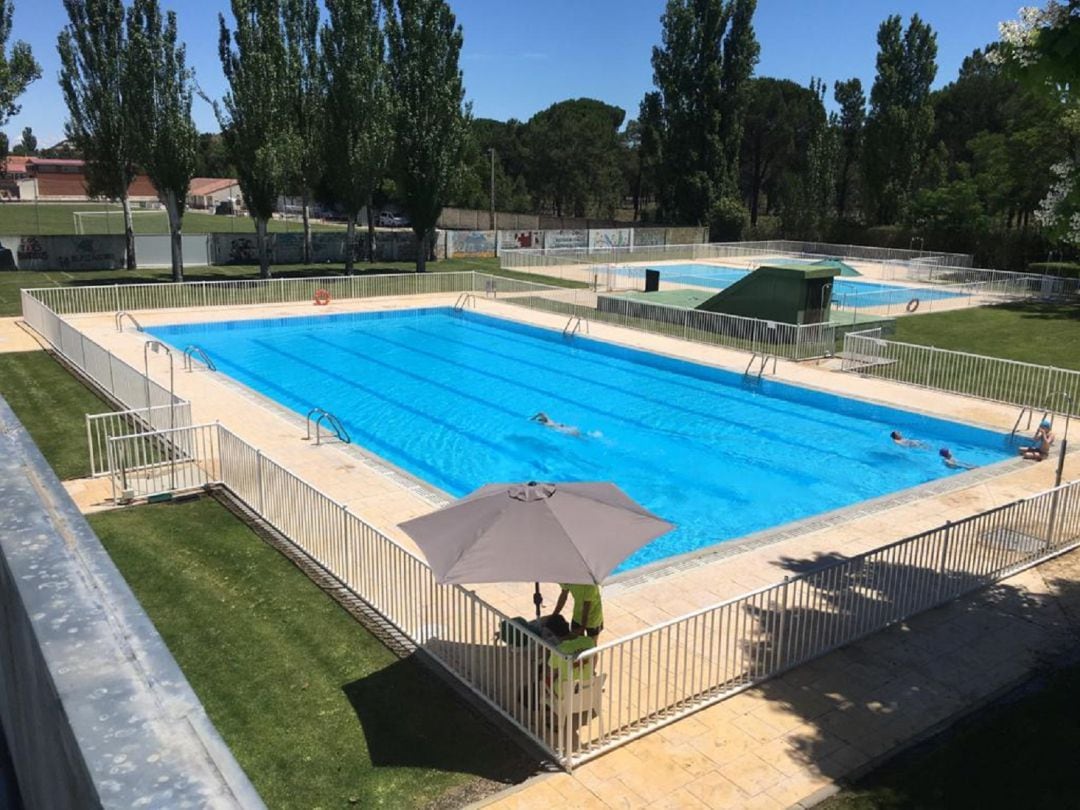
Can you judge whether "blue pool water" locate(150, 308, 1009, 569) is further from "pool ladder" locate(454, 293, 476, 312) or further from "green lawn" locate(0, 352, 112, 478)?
"green lawn" locate(0, 352, 112, 478)

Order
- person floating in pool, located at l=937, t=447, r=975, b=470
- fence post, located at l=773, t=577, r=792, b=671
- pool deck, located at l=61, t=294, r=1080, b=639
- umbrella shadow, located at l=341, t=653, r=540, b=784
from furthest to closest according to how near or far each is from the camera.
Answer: person floating in pool, located at l=937, t=447, r=975, b=470 → pool deck, located at l=61, t=294, r=1080, b=639 → fence post, located at l=773, t=577, r=792, b=671 → umbrella shadow, located at l=341, t=653, r=540, b=784

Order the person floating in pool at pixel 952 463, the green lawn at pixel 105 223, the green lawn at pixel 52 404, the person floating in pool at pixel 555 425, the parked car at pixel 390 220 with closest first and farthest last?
1. the green lawn at pixel 52 404
2. the person floating in pool at pixel 952 463
3. the person floating in pool at pixel 555 425
4. the green lawn at pixel 105 223
5. the parked car at pixel 390 220

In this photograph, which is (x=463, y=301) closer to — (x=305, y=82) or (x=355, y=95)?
(x=355, y=95)

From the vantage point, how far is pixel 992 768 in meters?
7.37

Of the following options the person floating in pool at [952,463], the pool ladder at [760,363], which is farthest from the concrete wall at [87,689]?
the pool ladder at [760,363]

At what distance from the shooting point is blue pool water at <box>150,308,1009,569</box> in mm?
17047

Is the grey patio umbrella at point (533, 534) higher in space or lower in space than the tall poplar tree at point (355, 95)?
lower

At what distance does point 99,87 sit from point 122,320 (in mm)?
12229

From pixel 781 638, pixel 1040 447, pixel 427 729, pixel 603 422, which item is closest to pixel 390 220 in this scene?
pixel 603 422

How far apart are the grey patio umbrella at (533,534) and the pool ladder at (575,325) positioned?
64.8 feet

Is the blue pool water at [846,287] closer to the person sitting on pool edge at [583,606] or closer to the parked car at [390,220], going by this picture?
the person sitting on pool edge at [583,606]

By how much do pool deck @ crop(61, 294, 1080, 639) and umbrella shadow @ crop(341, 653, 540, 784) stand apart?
1.90 m

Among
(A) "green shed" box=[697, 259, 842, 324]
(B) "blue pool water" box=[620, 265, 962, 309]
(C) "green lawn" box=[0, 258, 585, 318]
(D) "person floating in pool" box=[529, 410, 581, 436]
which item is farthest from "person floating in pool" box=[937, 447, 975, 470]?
(C) "green lawn" box=[0, 258, 585, 318]

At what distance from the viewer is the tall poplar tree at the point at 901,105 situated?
55.3 m
